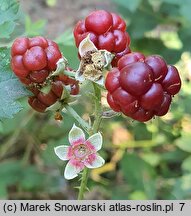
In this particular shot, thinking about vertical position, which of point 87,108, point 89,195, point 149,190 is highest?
point 87,108

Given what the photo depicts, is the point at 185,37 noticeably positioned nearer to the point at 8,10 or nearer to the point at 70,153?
the point at 8,10

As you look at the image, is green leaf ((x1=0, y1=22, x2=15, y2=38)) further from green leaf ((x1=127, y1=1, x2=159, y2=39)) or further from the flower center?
green leaf ((x1=127, y1=1, x2=159, y2=39))

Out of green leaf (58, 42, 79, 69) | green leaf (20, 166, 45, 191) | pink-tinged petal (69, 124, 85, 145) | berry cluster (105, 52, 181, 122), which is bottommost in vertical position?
green leaf (20, 166, 45, 191)

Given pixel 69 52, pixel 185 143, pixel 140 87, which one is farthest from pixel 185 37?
pixel 140 87

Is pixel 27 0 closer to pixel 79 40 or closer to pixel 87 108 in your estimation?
pixel 87 108

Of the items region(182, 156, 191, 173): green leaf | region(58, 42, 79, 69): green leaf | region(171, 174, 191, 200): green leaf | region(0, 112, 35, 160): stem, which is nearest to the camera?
region(58, 42, 79, 69): green leaf

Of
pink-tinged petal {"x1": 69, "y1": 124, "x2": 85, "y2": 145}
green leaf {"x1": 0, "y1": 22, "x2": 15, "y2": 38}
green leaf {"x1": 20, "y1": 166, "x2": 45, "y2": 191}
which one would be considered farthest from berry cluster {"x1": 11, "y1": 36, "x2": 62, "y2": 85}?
green leaf {"x1": 20, "y1": 166, "x2": 45, "y2": 191}

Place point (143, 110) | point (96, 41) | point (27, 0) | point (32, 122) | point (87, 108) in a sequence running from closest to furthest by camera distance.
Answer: point (143, 110), point (96, 41), point (87, 108), point (32, 122), point (27, 0)

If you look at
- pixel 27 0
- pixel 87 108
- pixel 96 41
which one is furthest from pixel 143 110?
pixel 27 0
